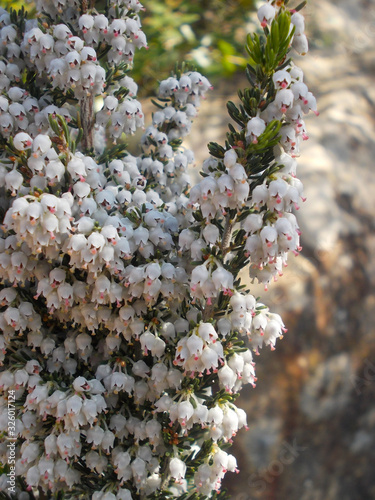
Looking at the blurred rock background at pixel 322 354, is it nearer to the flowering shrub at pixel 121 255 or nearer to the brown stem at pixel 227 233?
the flowering shrub at pixel 121 255

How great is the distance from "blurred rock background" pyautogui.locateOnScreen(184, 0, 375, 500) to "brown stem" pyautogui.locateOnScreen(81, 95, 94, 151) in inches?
68.1

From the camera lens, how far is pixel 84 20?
1.58 meters

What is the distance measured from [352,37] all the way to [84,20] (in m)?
3.92

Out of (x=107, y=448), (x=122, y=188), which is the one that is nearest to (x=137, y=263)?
(x=122, y=188)

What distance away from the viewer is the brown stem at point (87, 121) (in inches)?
68.9

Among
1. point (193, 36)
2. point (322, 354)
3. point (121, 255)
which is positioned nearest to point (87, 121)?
point (121, 255)

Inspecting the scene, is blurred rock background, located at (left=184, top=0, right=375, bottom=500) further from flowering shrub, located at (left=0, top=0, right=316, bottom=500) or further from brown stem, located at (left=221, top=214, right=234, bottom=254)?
brown stem, located at (left=221, top=214, right=234, bottom=254)

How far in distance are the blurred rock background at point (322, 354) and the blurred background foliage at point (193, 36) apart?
0.86 m

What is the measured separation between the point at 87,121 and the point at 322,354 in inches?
90.1

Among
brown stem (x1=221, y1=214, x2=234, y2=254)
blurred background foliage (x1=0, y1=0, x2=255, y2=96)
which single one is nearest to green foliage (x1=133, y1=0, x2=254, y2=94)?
blurred background foliage (x1=0, y1=0, x2=255, y2=96)

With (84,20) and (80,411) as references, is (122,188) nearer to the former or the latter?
(84,20)

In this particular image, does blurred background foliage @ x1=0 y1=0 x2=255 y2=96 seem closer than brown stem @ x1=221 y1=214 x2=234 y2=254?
No

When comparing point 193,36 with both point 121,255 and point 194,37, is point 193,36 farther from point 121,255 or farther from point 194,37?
point 121,255

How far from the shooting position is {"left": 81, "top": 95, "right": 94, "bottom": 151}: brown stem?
68.9 inches
